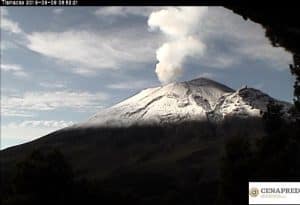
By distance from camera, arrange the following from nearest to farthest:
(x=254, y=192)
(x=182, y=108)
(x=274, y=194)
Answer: (x=274, y=194) → (x=254, y=192) → (x=182, y=108)

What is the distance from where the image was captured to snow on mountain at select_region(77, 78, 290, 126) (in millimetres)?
74006

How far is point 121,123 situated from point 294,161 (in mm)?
57221

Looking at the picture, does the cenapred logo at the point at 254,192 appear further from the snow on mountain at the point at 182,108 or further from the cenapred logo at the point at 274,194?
the snow on mountain at the point at 182,108

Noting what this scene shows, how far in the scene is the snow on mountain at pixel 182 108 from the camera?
74.0 metres

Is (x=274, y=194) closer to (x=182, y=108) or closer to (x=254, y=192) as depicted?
(x=254, y=192)

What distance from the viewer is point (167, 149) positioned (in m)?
87.3

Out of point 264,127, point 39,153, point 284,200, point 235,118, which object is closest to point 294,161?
point 264,127

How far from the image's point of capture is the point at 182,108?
93938mm

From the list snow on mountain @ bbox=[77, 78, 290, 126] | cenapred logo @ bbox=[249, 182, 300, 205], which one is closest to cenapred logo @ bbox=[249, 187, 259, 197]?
cenapred logo @ bbox=[249, 182, 300, 205]

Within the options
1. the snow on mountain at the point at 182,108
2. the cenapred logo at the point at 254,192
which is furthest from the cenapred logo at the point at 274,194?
the snow on mountain at the point at 182,108

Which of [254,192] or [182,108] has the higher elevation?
[182,108]

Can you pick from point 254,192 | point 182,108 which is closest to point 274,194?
point 254,192

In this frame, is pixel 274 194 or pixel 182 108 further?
pixel 182 108

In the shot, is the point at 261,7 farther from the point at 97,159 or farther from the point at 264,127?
the point at 97,159
